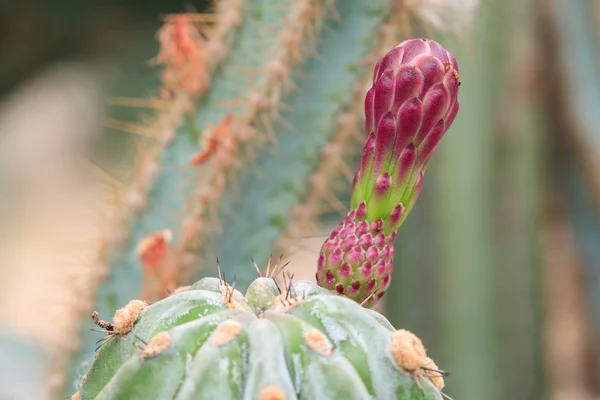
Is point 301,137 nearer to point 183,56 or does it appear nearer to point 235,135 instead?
point 235,135

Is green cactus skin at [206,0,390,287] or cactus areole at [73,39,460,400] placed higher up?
green cactus skin at [206,0,390,287]

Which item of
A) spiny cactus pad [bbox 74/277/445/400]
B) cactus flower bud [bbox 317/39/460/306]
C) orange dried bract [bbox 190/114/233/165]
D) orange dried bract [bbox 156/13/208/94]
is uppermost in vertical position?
orange dried bract [bbox 156/13/208/94]

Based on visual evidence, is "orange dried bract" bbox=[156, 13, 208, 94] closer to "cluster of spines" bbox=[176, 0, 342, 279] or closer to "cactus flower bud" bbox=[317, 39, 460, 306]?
"cluster of spines" bbox=[176, 0, 342, 279]

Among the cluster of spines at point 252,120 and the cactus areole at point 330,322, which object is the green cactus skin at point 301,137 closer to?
the cluster of spines at point 252,120

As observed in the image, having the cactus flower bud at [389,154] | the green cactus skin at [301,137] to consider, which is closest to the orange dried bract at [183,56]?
the green cactus skin at [301,137]

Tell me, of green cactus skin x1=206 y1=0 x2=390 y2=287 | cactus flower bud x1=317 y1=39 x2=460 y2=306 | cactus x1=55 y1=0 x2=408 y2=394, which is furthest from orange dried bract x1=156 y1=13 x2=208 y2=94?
cactus flower bud x1=317 y1=39 x2=460 y2=306

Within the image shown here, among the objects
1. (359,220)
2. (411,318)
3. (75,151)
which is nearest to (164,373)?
(359,220)

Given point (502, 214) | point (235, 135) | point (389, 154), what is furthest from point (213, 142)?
point (502, 214)
